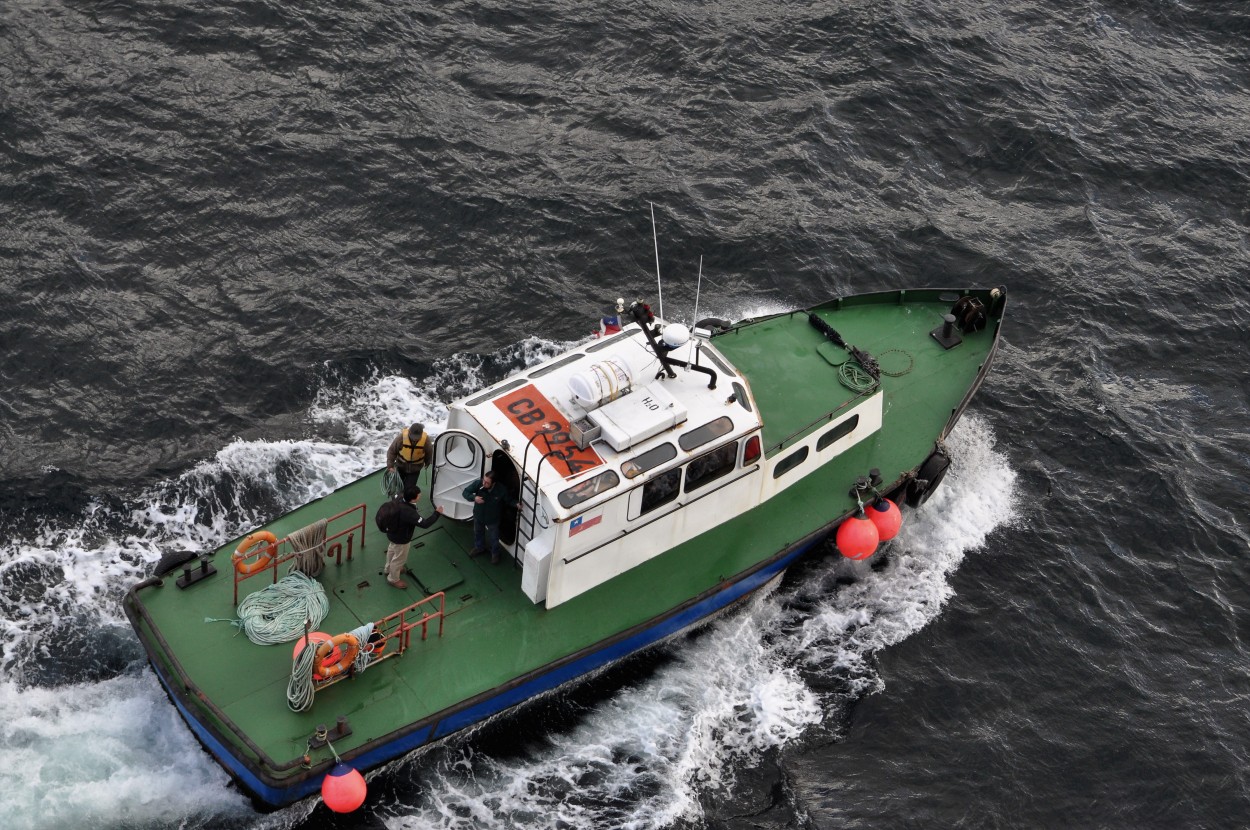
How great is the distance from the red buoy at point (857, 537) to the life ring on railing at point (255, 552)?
26.1 feet

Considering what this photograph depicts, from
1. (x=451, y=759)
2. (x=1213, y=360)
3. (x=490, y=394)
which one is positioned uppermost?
(x=490, y=394)

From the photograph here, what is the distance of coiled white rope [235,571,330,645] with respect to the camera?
59.7ft

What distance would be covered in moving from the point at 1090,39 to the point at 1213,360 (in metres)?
10.0

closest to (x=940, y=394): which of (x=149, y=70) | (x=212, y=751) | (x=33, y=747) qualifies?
(x=212, y=751)

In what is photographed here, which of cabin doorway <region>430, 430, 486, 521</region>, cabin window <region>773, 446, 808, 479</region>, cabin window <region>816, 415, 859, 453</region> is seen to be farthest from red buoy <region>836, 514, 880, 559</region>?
cabin doorway <region>430, 430, 486, 521</region>

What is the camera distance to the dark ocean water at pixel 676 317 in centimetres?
1950

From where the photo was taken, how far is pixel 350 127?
28734mm

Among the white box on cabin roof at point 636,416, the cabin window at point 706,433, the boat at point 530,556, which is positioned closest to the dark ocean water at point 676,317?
the boat at point 530,556

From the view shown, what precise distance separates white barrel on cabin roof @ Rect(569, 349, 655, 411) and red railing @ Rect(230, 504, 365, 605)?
333 centimetres

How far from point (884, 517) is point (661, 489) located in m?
3.82

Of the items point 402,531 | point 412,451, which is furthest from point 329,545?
point 412,451

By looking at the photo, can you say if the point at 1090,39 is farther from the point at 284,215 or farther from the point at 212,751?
the point at 212,751

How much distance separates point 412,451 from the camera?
746 inches

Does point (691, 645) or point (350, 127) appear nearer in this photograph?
point (691, 645)
